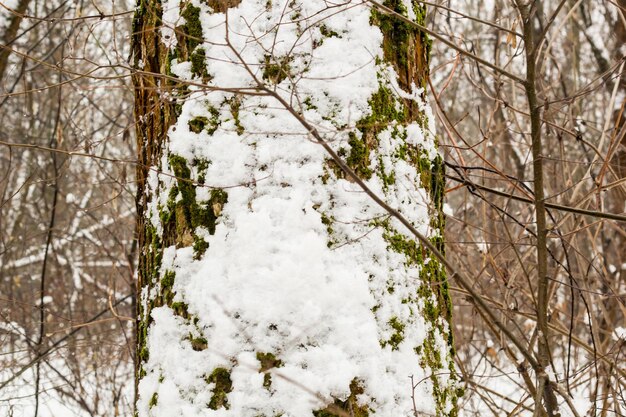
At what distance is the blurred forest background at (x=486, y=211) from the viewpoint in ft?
6.33

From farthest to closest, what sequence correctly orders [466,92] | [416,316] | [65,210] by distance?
[65,210] → [466,92] → [416,316]

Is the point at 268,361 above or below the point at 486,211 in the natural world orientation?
below

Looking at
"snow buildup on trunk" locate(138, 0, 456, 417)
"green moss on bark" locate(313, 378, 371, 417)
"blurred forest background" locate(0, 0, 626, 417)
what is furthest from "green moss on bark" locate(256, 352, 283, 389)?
"blurred forest background" locate(0, 0, 626, 417)

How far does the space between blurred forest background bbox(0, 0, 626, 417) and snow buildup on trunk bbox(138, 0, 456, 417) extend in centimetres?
20

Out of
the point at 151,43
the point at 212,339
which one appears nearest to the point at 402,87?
the point at 151,43

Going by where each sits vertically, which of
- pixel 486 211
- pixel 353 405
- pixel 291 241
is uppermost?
pixel 486 211

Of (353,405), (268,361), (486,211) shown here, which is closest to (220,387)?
(268,361)

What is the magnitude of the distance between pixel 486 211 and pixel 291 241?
2.13m

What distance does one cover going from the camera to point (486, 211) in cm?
327

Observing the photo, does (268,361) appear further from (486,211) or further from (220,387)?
(486,211)

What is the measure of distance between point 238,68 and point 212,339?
0.66 m

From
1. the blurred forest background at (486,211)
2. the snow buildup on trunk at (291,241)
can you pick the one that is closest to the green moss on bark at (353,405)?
the snow buildup on trunk at (291,241)

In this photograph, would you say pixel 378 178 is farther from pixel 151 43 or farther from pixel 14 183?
pixel 14 183

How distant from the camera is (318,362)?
52.4 inches
